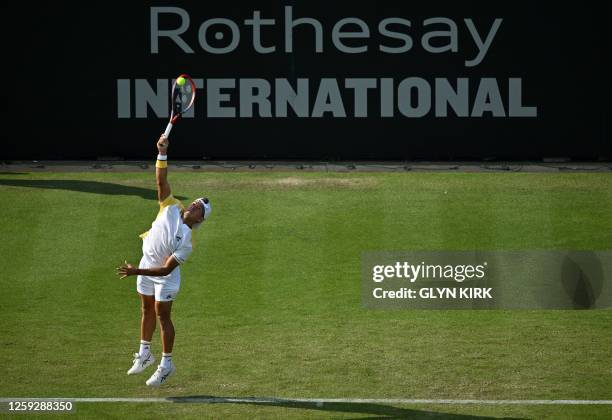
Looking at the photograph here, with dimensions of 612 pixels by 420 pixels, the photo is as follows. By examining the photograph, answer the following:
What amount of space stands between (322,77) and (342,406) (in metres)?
13.1

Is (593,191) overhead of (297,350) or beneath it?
overhead

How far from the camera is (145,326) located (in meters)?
11.2

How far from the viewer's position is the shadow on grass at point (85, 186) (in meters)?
19.9

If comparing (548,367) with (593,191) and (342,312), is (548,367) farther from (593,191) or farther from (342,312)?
(593,191)

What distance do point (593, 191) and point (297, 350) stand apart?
9.45 meters

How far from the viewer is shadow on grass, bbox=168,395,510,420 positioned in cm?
1012

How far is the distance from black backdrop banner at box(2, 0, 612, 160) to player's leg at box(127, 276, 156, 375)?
39.2 feet

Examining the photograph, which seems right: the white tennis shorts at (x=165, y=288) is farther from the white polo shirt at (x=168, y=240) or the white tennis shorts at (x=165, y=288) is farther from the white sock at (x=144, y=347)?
the white sock at (x=144, y=347)

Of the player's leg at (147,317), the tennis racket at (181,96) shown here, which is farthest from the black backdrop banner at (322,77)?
the player's leg at (147,317)

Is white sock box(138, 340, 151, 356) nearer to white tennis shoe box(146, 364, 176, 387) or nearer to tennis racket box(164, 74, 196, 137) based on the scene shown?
white tennis shoe box(146, 364, 176, 387)

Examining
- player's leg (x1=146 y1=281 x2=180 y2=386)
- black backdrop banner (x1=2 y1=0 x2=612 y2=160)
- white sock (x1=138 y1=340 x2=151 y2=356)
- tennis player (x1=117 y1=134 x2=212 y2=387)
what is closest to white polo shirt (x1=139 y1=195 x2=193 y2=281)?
tennis player (x1=117 y1=134 x2=212 y2=387)

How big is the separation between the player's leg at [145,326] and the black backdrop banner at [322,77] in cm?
1194

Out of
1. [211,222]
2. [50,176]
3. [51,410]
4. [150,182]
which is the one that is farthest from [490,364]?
[50,176]

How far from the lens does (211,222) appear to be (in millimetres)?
17906
